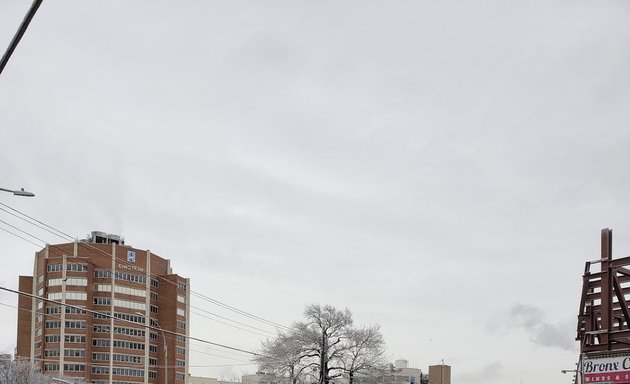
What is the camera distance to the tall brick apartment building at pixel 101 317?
18188 cm

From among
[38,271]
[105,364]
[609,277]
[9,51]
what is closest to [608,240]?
[609,277]

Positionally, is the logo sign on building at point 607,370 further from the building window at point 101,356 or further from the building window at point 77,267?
the building window at point 77,267

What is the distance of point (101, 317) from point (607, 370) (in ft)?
561

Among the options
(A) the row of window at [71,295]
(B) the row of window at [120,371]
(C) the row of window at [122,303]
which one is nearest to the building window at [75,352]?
(B) the row of window at [120,371]

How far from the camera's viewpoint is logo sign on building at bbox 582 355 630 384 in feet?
70.6

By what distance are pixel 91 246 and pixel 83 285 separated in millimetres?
10549

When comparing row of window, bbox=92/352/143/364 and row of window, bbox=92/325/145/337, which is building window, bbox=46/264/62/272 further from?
row of window, bbox=92/352/143/364

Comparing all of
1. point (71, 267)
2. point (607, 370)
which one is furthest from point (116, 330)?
point (607, 370)

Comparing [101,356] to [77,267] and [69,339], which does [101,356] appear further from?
[77,267]

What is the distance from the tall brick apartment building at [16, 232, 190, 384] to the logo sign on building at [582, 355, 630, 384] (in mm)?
163297

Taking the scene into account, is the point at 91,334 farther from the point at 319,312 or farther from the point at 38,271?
the point at 319,312

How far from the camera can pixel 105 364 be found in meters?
183

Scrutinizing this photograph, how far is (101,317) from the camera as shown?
7165 inches

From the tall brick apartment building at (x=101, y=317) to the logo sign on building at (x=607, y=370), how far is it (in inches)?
6429
